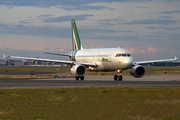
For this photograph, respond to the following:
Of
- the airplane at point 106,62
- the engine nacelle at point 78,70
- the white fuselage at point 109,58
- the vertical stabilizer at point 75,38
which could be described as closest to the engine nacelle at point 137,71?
the airplane at point 106,62

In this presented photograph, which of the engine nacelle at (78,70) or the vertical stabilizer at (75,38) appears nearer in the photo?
the engine nacelle at (78,70)

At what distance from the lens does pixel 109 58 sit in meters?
47.2

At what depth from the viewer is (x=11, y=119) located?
43.4 ft

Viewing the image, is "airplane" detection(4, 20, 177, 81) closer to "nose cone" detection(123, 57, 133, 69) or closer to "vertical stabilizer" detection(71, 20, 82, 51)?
"nose cone" detection(123, 57, 133, 69)

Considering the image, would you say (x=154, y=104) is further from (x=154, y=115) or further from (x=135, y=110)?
(x=154, y=115)

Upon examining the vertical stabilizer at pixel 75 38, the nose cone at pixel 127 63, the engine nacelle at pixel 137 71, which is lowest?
the engine nacelle at pixel 137 71

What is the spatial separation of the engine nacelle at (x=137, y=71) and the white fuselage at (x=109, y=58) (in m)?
1.75

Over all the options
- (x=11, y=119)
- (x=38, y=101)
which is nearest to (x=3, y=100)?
(x=38, y=101)

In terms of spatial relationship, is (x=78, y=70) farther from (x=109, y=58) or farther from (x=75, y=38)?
(x=75, y=38)

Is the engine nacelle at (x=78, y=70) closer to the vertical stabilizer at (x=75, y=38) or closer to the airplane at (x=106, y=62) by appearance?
the airplane at (x=106, y=62)

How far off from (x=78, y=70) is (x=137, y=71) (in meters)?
8.43

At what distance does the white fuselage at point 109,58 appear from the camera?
1762 inches

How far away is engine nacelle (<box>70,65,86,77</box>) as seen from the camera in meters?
45.5

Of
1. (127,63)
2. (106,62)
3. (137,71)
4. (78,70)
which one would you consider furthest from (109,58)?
(78,70)
